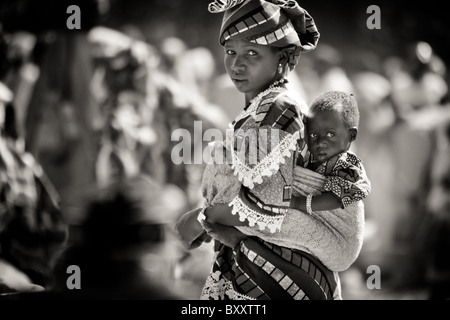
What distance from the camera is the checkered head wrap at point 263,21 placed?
6.04 feet

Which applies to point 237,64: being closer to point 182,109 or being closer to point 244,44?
point 244,44

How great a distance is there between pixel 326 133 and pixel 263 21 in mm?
416

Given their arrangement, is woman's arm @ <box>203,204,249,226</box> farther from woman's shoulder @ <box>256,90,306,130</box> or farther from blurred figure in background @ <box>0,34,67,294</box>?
blurred figure in background @ <box>0,34,67,294</box>

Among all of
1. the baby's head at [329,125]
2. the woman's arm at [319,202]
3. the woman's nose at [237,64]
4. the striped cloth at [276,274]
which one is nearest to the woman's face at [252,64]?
the woman's nose at [237,64]

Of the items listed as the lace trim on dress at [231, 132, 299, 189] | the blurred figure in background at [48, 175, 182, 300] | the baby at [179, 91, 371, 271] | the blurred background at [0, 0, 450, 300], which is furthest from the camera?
the blurred background at [0, 0, 450, 300]

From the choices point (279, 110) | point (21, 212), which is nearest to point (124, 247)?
point (21, 212)

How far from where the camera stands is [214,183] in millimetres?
1908

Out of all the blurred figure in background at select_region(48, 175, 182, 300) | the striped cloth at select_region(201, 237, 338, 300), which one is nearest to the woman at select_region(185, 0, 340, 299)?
the striped cloth at select_region(201, 237, 338, 300)

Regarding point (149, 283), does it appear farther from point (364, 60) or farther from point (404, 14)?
point (404, 14)

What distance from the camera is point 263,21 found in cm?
183

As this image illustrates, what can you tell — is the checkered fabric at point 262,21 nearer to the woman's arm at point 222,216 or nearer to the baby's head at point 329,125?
the baby's head at point 329,125

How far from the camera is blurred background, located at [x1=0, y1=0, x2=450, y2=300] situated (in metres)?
4.45

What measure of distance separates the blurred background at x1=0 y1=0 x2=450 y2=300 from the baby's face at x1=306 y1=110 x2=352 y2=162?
2616mm
